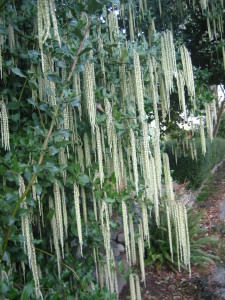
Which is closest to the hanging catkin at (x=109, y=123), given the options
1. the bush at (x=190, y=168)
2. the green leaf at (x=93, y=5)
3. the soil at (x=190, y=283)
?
the green leaf at (x=93, y=5)

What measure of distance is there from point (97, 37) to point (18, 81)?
0.57m

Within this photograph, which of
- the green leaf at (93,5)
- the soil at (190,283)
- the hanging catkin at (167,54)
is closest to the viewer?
the green leaf at (93,5)

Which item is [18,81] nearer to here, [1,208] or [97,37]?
[97,37]

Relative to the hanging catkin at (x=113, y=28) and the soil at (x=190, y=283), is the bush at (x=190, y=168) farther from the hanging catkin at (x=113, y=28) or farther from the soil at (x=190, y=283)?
the hanging catkin at (x=113, y=28)

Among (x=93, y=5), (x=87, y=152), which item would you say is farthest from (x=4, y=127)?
(x=93, y=5)

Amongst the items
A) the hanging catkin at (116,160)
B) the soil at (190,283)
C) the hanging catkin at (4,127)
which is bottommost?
the soil at (190,283)

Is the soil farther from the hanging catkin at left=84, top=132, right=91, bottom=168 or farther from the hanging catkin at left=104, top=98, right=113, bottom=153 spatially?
the hanging catkin at left=104, top=98, right=113, bottom=153

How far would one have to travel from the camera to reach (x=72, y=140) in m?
2.14

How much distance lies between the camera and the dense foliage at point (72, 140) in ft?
5.89

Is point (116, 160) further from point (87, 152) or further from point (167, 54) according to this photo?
point (167, 54)

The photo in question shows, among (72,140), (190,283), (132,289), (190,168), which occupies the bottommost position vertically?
(190,283)

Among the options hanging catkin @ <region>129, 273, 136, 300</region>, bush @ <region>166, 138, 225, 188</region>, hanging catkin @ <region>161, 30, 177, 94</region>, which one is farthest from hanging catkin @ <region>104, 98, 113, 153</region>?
bush @ <region>166, 138, 225, 188</region>

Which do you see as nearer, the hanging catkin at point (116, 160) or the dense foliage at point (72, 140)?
the dense foliage at point (72, 140)

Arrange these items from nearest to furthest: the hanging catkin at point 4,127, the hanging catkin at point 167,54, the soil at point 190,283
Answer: the hanging catkin at point 4,127 < the hanging catkin at point 167,54 < the soil at point 190,283
